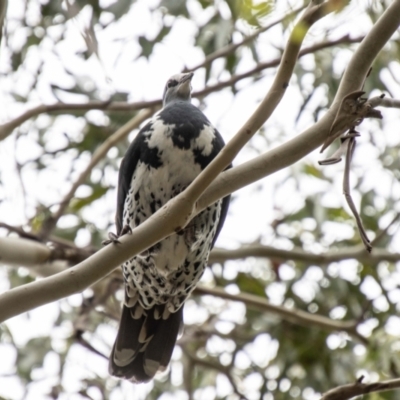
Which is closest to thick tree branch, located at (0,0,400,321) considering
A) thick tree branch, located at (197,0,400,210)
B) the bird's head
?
thick tree branch, located at (197,0,400,210)

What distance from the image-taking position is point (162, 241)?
349cm

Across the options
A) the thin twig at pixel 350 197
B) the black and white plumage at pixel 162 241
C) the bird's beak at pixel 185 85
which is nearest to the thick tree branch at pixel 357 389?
the thin twig at pixel 350 197

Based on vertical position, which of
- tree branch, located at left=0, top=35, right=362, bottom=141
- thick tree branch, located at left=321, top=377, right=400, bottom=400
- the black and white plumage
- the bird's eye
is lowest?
thick tree branch, located at left=321, top=377, right=400, bottom=400

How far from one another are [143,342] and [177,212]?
1799mm

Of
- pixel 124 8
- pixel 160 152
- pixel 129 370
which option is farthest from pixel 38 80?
pixel 129 370

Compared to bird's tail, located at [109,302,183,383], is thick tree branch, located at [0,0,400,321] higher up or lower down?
lower down

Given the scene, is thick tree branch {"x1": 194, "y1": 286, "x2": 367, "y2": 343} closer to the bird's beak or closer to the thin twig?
the bird's beak

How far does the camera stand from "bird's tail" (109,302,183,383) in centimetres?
389

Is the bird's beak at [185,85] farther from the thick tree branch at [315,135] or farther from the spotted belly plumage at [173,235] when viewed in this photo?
the thick tree branch at [315,135]

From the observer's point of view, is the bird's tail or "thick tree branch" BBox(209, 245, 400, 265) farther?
"thick tree branch" BBox(209, 245, 400, 265)

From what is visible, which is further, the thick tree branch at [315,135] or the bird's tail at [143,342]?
the bird's tail at [143,342]

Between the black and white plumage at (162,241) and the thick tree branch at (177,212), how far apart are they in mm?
1108

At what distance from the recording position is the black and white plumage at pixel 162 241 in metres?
3.44

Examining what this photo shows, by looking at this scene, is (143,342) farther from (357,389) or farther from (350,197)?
(350,197)
